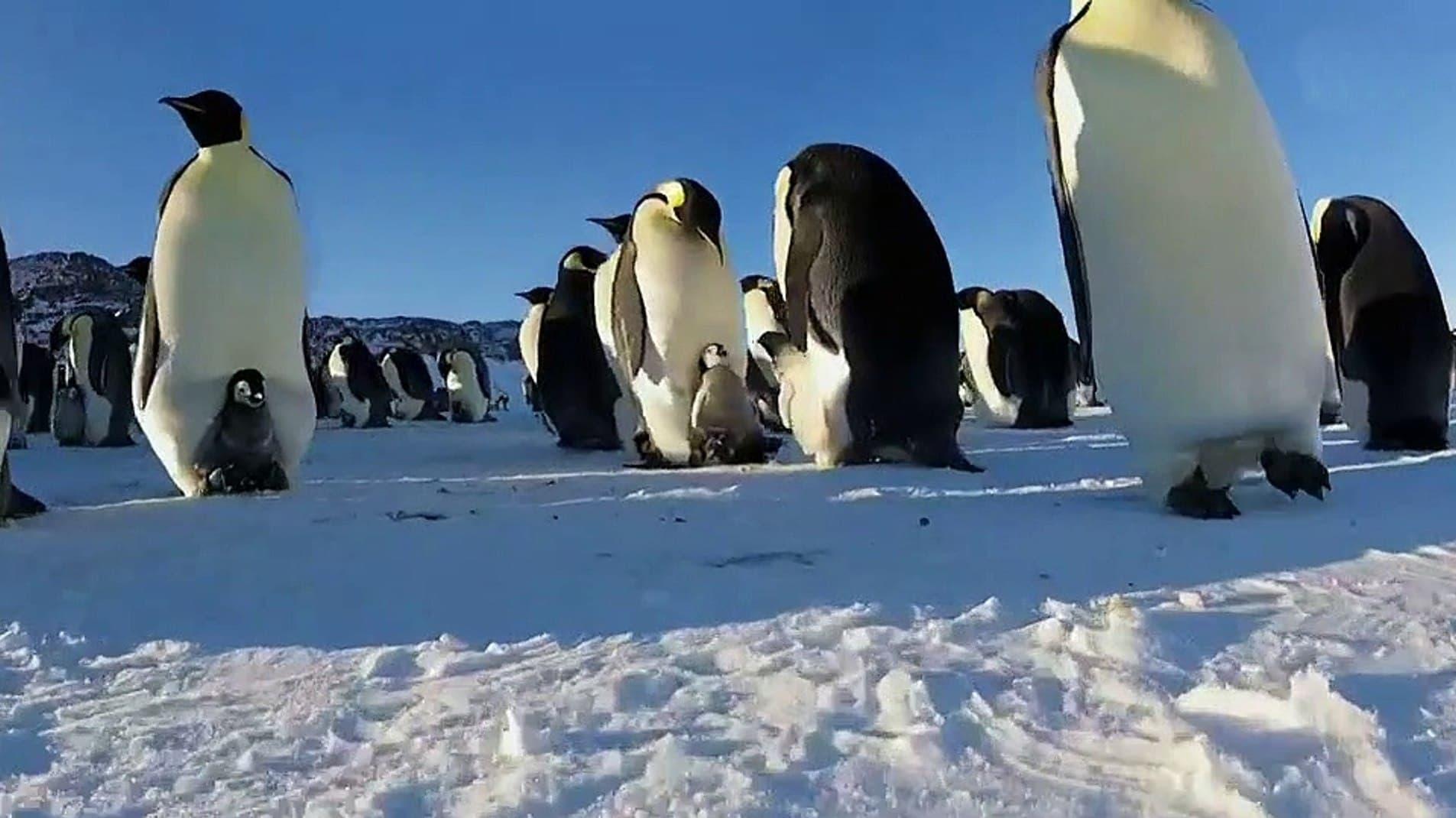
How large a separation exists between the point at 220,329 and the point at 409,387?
13533 millimetres

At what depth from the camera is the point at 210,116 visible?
516 cm

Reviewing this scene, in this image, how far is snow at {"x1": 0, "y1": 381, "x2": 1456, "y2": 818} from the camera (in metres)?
1.45

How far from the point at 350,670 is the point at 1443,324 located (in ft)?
19.4

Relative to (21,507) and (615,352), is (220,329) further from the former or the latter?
(615,352)

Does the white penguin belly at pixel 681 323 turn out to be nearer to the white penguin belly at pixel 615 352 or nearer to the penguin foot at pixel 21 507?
the white penguin belly at pixel 615 352

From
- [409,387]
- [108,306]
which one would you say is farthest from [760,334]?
[108,306]

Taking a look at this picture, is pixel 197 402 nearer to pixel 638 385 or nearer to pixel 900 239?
pixel 638 385

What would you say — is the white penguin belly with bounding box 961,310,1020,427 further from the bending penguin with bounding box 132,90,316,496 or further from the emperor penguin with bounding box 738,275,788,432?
the bending penguin with bounding box 132,90,316,496

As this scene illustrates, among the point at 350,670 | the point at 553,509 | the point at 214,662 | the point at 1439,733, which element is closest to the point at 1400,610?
the point at 1439,733

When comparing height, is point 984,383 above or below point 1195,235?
below

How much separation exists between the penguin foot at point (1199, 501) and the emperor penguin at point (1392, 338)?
9.55 ft

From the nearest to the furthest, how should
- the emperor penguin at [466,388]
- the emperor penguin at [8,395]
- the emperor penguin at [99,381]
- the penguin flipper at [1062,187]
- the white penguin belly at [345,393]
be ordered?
the penguin flipper at [1062,187]
the emperor penguin at [8,395]
the emperor penguin at [99,381]
the white penguin belly at [345,393]
the emperor penguin at [466,388]

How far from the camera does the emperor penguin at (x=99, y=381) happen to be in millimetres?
10336

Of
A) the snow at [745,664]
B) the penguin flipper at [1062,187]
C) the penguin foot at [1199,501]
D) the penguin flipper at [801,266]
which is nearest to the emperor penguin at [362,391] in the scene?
the penguin flipper at [801,266]
